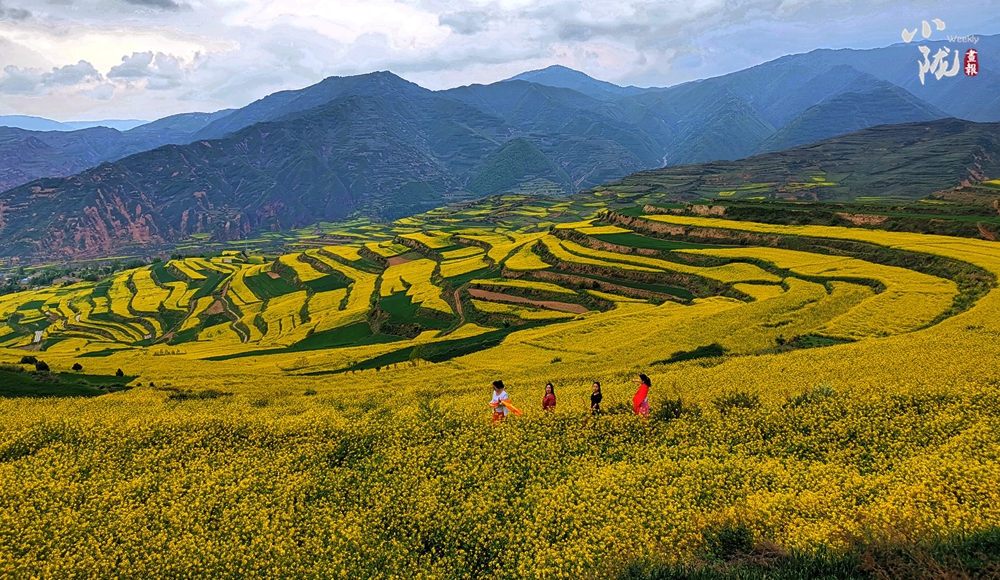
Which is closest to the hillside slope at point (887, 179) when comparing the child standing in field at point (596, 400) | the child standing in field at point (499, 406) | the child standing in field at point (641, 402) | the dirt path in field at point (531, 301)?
the dirt path in field at point (531, 301)

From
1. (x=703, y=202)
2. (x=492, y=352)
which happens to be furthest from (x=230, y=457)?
(x=703, y=202)

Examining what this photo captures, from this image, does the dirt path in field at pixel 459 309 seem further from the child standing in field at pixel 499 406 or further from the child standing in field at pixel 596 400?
the child standing in field at pixel 596 400

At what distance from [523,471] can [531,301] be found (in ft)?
145

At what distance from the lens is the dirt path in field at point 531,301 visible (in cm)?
5553

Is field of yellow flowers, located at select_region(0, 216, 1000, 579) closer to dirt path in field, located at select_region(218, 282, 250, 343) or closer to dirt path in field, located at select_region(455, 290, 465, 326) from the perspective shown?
dirt path in field, located at select_region(455, 290, 465, 326)

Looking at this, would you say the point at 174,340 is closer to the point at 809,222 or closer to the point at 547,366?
the point at 547,366

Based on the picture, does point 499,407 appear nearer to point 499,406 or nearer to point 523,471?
point 499,406

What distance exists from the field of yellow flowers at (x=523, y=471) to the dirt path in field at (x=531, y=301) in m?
25.7

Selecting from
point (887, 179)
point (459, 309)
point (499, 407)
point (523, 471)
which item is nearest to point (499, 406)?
point (499, 407)

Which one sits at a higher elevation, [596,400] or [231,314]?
[596,400]

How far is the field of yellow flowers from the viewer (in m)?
11.8

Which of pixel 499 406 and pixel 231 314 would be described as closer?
pixel 499 406

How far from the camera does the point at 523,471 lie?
15789 millimetres

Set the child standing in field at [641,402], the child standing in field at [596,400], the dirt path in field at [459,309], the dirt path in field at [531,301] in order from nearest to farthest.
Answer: the child standing in field at [641,402], the child standing in field at [596,400], the dirt path in field at [531,301], the dirt path in field at [459,309]
